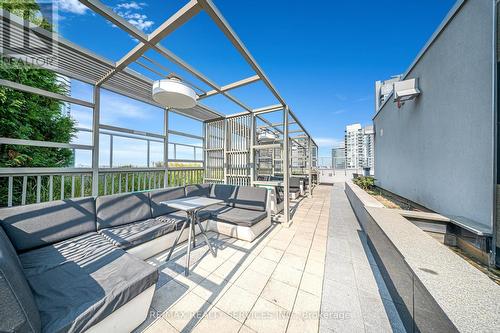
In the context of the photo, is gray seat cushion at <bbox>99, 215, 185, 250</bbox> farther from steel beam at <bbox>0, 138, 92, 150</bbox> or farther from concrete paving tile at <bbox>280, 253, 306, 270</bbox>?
concrete paving tile at <bbox>280, 253, 306, 270</bbox>

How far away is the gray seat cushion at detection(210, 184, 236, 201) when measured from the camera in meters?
3.78

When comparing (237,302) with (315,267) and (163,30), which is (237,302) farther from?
(163,30)

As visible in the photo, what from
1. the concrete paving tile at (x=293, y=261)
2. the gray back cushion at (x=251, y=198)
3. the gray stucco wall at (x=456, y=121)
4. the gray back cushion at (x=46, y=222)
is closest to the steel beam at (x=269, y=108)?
the gray back cushion at (x=251, y=198)

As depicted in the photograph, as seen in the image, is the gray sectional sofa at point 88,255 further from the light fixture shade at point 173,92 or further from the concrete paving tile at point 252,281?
the light fixture shade at point 173,92

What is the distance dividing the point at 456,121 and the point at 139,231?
5.01 meters

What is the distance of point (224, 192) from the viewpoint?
3.93 meters

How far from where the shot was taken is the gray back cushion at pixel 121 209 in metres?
2.39

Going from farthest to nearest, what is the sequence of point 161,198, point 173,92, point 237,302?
point 161,198
point 173,92
point 237,302

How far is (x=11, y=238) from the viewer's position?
1.68 metres

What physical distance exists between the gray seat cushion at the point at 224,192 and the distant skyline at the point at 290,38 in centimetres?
206

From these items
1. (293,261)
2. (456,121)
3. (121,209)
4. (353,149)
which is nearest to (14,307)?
(121,209)

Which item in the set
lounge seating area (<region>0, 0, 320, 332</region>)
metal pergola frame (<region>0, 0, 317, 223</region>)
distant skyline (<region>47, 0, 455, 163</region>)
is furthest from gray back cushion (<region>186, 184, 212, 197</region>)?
distant skyline (<region>47, 0, 455, 163</region>)

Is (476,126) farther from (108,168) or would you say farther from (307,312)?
(108,168)

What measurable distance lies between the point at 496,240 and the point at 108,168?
19.0ft
